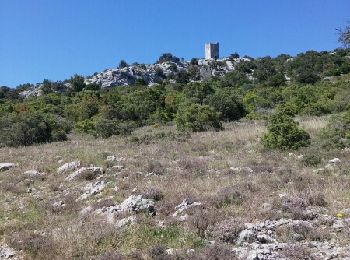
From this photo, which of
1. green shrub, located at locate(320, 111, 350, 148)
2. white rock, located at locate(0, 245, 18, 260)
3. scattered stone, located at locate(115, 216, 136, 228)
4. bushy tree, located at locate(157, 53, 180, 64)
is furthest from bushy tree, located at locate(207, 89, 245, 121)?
bushy tree, located at locate(157, 53, 180, 64)

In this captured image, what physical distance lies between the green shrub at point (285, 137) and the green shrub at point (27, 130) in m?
15.7

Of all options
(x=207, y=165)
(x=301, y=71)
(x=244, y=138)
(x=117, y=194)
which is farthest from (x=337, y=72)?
(x=117, y=194)

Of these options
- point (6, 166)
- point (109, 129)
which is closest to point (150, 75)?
point (109, 129)

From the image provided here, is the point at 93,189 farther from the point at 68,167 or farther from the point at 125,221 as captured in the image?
the point at 68,167

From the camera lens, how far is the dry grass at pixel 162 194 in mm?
7297

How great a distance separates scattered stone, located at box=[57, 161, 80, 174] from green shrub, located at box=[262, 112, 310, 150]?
733 centimetres

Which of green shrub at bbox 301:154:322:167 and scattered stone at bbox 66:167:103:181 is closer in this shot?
green shrub at bbox 301:154:322:167

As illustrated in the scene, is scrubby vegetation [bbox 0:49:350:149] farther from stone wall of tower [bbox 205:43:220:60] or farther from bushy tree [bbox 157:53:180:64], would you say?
stone wall of tower [bbox 205:43:220:60]

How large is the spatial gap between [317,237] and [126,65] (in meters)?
96.2

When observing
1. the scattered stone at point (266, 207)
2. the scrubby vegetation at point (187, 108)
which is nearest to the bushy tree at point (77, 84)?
the scrubby vegetation at point (187, 108)

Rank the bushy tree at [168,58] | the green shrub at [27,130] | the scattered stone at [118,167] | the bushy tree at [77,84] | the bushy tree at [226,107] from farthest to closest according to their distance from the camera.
A: the bushy tree at [168,58]
the bushy tree at [77,84]
the bushy tree at [226,107]
the green shrub at [27,130]
the scattered stone at [118,167]

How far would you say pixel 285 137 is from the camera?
53.4ft

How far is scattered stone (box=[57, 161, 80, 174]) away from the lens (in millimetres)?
14688

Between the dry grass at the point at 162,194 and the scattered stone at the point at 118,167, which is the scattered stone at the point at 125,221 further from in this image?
the scattered stone at the point at 118,167
